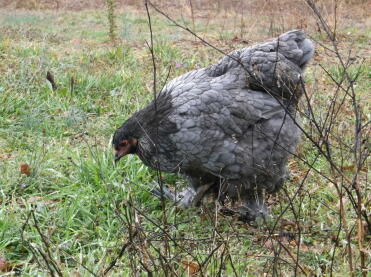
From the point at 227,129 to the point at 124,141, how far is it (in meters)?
0.78

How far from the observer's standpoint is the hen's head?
136 inches

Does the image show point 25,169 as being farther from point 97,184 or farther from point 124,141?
point 124,141

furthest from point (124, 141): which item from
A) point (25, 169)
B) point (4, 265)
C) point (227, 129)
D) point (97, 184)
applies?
point (4, 265)

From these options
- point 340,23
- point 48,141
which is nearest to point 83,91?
point 48,141

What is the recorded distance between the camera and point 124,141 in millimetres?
3473

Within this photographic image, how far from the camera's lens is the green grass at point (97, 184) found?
266 cm

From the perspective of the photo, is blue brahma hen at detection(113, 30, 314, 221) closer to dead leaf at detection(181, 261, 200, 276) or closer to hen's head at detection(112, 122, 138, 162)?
hen's head at detection(112, 122, 138, 162)

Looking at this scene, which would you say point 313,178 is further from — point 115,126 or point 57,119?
point 57,119

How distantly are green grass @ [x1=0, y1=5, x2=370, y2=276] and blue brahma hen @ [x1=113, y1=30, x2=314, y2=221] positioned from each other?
11.3 inches

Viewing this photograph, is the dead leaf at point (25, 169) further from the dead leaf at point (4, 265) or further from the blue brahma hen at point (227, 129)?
the dead leaf at point (4, 265)

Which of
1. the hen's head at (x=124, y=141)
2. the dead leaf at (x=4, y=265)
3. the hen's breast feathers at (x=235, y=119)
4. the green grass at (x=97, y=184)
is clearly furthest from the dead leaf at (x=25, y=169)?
the hen's breast feathers at (x=235, y=119)

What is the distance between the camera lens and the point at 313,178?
4.04 m

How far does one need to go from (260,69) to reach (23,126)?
267 cm

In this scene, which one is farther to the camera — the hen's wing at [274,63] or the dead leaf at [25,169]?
the dead leaf at [25,169]
